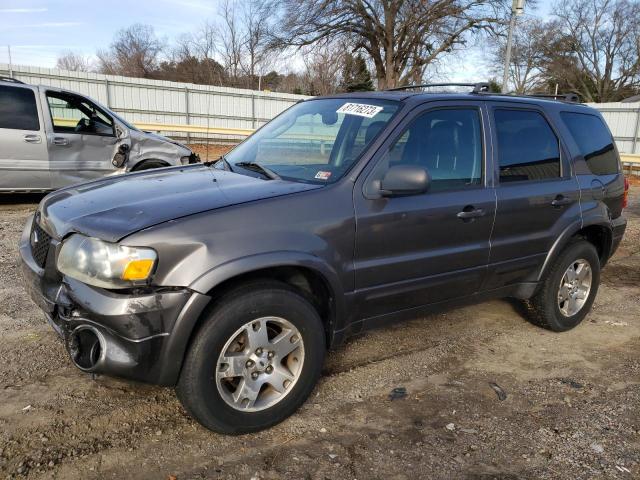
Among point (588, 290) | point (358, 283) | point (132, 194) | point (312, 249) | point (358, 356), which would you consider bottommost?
point (358, 356)

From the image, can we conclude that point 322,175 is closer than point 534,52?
Yes

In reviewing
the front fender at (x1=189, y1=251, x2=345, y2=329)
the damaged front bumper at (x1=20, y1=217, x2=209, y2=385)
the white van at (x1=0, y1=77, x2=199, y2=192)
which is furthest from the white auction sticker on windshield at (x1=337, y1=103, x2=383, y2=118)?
the white van at (x1=0, y1=77, x2=199, y2=192)

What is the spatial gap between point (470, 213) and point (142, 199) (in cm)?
201

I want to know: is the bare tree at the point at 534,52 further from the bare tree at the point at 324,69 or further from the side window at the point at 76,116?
the side window at the point at 76,116

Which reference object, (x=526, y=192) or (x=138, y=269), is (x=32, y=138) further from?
(x=526, y=192)

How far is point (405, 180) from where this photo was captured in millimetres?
2955

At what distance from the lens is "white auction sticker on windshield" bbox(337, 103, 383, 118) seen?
3429 millimetres

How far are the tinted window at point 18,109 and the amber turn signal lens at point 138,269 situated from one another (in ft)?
20.8

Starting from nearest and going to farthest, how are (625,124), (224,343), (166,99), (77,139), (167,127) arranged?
(224,343) → (77,139) → (167,127) → (166,99) → (625,124)

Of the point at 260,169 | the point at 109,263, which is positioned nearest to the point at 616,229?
the point at 260,169

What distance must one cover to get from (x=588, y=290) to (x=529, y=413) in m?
→ 1.81

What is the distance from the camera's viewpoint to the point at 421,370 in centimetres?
362

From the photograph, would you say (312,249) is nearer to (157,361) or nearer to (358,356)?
(157,361)

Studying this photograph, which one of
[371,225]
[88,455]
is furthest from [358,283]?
[88,455]
